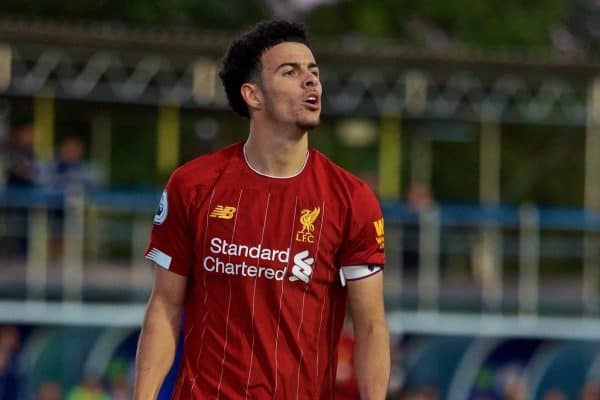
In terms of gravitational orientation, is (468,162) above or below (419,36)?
below

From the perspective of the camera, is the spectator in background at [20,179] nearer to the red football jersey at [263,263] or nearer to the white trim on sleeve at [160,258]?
the white trim on sleeve at [160,258]

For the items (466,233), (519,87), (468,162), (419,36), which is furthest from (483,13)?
(466,233)

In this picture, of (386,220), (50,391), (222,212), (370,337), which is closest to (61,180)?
(50,391)

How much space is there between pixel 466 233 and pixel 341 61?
7.98 ft

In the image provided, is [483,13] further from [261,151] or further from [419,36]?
[261,151]

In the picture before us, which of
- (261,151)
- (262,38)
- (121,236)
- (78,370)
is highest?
(262,38)

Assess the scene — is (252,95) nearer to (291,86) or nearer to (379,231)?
(291,86)

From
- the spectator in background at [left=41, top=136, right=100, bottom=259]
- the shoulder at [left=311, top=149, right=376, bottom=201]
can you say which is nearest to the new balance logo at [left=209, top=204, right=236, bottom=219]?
the shoulder at [left=311, top=149, right=376, bottom=201]

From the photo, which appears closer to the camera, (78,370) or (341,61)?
(78,370)

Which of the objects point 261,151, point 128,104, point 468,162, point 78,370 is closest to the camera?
point 261,151

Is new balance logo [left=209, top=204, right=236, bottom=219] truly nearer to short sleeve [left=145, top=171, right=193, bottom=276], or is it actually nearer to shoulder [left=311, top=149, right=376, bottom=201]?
short sleeve [left=145, top=171, right=193, bottom=276]

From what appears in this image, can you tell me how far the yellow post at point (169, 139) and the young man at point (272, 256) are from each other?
13140mm

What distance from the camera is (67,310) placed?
54.6 feet

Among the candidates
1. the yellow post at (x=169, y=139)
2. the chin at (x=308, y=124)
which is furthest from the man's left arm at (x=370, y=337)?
the yellow post at (x=169, y=139)
